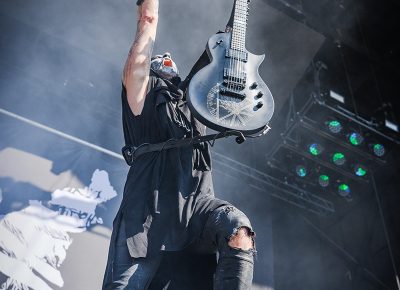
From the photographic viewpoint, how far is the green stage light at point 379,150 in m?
6.13

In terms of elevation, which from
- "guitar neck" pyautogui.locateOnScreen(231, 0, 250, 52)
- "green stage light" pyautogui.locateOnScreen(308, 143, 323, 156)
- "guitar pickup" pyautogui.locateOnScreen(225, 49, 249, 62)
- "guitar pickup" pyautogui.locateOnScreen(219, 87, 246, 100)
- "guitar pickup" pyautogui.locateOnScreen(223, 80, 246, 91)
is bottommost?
"guitar pickup" pyautogui.locateOnScreen(219, 87, 246, 100)

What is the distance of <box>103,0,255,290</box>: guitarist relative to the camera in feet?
4.75

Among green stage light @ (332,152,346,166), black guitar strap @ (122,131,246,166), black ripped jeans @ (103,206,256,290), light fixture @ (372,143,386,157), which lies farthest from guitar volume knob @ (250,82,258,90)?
light fixture @ (372,143,386,157)

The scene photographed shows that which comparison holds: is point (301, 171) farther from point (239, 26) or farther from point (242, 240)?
point (242, 240)

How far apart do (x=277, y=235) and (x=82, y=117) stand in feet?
14.0

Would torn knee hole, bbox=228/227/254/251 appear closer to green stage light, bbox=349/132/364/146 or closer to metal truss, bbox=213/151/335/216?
metal truss, bbox=213/151/335/216

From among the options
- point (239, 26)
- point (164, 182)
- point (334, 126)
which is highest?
point (334, 126)

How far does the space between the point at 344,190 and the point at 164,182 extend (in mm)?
5602


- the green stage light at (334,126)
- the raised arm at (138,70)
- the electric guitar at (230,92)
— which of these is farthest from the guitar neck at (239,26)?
the green stage light at (334,126)

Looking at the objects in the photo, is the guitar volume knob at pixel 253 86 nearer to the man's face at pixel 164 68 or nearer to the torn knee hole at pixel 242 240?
the man's face at pixel 164 68

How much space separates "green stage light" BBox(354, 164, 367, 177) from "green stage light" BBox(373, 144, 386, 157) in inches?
13.3

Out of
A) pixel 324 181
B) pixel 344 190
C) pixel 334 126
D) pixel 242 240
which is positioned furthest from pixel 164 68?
pixel 344 190

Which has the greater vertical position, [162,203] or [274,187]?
[274,187]

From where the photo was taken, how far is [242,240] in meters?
1.43
